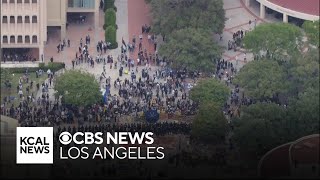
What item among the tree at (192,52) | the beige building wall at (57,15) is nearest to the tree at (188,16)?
the tree at (192,52)

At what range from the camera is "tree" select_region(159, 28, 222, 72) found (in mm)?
151125

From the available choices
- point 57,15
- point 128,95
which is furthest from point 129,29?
point 128,95

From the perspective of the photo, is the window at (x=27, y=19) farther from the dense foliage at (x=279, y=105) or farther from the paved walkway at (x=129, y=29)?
the dense foliage at (x=279, y=105)

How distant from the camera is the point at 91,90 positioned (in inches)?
5664

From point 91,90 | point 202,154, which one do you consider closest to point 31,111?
point 91,90

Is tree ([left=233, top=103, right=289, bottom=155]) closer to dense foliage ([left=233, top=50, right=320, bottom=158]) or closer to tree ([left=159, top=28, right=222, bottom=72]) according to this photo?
dense foliage ([left=233, top=50, right=320, bottom=158])

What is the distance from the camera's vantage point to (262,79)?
14588cm

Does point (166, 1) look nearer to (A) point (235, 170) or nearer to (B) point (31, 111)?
(B) point (31, 111)

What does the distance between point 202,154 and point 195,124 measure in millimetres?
3897

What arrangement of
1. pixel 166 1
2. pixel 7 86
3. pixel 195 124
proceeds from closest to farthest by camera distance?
pixel 195 124 → pixel 7 86 → pixel 166 1

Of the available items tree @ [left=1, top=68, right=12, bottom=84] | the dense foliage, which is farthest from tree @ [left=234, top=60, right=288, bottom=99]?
tree @ [left=1, top=68, right=12, bottom=84]

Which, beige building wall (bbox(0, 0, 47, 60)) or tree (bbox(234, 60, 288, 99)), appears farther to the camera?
beige building wall (bbox(0, 0, 47, 60))

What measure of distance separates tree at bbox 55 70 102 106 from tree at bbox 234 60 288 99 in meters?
Result: 11.6

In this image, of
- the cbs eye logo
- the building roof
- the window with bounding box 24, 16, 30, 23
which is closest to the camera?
the cbs eye logo
